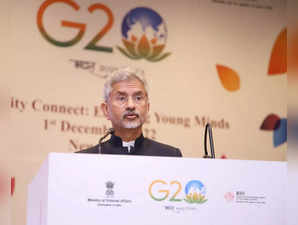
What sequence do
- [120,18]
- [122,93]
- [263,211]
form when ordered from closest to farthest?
1. [263,211]
2. [122,93]
3. [120,18]

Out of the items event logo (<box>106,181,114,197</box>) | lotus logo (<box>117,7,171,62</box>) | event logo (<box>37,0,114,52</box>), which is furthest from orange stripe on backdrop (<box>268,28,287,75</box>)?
event logo (<box>106,181,114,197</box>)

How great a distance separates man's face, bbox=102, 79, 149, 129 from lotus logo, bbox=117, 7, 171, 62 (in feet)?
4.43

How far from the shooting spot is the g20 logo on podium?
70.7 inches

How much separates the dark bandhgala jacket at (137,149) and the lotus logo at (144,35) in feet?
4.55

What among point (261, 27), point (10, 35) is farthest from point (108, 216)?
point (261, 27)

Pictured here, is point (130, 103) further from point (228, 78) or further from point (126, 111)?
point (228, 78)

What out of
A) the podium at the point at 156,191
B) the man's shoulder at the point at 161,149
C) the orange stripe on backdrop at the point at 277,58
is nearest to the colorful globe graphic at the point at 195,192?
the podium at the point at 156,191

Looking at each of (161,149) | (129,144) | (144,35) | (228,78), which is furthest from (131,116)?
(228,78)

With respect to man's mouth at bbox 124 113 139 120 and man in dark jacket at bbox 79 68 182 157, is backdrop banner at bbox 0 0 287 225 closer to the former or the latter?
man in dark jacket at bbox 79 68 182 157

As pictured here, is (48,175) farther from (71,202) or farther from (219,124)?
(219,124)

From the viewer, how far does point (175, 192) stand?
180 cm

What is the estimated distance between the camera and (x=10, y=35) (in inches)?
173

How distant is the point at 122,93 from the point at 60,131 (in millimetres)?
1155

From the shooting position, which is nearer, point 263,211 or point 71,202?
point 71,202
